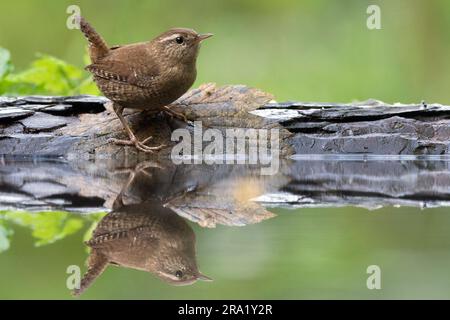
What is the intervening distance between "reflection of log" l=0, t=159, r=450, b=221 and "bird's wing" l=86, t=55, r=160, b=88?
484 millimetres

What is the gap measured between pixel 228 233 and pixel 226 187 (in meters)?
0.94

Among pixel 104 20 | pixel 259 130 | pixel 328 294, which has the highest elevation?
pixel 104 20

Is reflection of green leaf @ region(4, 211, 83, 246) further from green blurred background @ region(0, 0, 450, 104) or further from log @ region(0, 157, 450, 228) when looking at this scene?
green blurred background @ region(0, 0, 450, 104)

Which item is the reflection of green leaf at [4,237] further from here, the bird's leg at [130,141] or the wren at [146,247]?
the bird's leg at [130,141]

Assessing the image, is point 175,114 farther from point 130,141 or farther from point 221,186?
point 221,186

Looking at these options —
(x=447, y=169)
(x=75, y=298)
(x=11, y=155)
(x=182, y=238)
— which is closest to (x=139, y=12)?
(x=11, y=155)

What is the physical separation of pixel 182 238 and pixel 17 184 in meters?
1.50

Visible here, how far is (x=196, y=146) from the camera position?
4.80 meters

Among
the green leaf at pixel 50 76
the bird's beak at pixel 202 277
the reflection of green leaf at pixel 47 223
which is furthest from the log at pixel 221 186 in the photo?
the green leaf at pixel 50 76

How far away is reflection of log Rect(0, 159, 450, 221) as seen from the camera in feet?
10.3

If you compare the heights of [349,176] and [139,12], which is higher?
[139,12]

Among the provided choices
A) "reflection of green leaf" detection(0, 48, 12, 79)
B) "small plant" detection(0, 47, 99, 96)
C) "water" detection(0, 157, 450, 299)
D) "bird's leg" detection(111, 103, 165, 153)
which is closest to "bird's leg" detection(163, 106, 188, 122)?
"bird's leg" detection(111, 103, 165, 153)

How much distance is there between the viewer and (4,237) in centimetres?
256

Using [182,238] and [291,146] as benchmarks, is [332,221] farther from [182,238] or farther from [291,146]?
[291,146]
